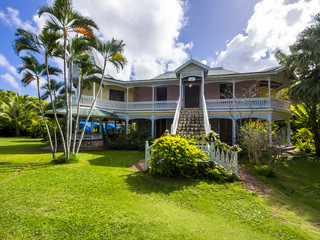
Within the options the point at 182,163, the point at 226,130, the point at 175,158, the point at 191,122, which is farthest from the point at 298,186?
the point at 226,130

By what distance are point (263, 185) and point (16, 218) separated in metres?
7.30

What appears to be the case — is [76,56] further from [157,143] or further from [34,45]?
[157,143]

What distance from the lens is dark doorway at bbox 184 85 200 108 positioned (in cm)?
1551

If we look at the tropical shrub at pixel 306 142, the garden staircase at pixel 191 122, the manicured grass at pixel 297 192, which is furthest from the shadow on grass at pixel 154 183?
the tropical shrub at pixel 306 142

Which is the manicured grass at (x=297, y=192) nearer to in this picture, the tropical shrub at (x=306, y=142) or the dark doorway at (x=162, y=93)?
the tropical shrub at (x=306, y=142)

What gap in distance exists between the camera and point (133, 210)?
350 cm

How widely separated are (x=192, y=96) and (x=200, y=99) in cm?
143

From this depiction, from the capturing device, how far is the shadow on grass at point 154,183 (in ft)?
15.7

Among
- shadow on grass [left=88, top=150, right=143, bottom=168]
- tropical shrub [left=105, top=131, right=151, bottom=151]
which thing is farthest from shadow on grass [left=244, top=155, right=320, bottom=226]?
tropical shrub [left=105, top=131, right=151, bottom=151]

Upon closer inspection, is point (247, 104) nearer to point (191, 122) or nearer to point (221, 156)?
point (191, 122)

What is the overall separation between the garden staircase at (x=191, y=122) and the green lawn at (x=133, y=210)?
4181 mm

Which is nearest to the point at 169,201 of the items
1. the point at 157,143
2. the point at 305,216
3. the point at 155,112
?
the point at 157,143

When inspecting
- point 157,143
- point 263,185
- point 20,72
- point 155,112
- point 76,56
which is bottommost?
point 263,185

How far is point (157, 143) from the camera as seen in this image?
20.5 ft
